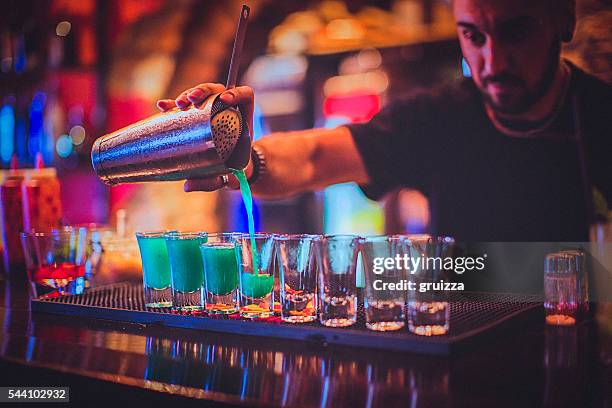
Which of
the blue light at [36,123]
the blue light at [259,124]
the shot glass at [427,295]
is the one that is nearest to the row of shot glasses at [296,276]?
the shot glass at [427,295]

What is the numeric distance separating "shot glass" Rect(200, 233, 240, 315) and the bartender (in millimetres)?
772

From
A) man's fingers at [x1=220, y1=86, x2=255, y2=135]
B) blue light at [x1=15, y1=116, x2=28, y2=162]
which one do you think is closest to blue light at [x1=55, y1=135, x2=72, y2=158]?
blue light at [x1=15, y1=116, x2=28, y2=162]

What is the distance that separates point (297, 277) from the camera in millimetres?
1178

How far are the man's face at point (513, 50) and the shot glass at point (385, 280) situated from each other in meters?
1.48

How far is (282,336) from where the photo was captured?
3.84 ft

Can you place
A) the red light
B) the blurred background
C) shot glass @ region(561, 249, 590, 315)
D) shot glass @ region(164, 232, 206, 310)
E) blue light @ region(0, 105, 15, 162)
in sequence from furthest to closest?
blue light @ region(0, 105, 15, 162) < the red light < the blurred background < shot glass @ region(561, 249, 590, 315) < shot glass @ region(164, 232, 206, 310)

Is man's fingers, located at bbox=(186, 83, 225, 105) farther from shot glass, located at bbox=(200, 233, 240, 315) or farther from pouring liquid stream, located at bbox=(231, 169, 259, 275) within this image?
shot glass, located at bbox=(200, 233, 240, 315)

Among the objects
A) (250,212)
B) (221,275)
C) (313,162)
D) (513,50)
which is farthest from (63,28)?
(221,275)

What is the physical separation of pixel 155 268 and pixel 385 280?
52cm

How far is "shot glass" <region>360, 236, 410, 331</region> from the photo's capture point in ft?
3.62

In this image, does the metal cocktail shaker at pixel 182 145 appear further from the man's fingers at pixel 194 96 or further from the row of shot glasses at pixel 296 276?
the row of shot glasses at pixel 296 276

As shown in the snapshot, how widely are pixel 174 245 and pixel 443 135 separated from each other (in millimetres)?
1510

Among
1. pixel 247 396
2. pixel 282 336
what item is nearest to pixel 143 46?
pixel 282 336

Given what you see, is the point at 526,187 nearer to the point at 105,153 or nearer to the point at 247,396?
the point at 105,153
